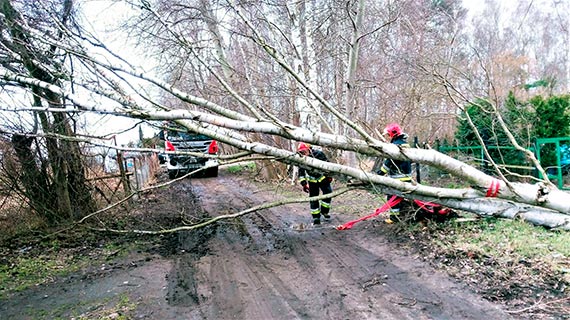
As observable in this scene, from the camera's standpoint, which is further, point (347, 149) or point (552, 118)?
point (552, 118)

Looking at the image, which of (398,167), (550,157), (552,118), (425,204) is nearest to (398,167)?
(398,167)

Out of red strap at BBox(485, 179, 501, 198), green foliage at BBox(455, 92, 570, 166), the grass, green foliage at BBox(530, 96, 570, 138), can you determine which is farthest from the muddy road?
green foliage at BBox(530, 96, 570, 138)

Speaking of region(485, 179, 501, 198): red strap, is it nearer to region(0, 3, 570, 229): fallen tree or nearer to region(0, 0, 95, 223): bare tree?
region(0, 3, 570, 229): fallen tree

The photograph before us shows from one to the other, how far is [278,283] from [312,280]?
14.5 inches

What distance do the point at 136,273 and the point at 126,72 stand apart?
2.73 m

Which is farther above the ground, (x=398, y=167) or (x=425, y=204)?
(x=398, y=167)

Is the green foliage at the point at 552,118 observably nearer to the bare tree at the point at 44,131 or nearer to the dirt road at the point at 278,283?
the dirt road at the point at 278,283

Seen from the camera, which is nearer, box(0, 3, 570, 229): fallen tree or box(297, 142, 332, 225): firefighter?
box(0, 3, 570, 229): fallen tree

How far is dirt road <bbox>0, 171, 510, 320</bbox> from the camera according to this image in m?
3.48

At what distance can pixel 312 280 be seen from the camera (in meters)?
4.19

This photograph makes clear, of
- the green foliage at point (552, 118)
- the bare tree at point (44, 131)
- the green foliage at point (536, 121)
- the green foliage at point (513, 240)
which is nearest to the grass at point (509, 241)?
the green foliage at point (513, 240)

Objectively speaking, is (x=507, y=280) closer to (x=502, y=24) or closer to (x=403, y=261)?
(x=403, y=261)

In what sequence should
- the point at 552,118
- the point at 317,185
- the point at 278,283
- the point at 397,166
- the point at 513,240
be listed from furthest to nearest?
the point at 552,118 < the point at 317,185 < the point at 397,166 < the point at 513,240 < the point at 278,283

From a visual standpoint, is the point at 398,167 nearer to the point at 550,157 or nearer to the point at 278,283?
the point at 278,283
